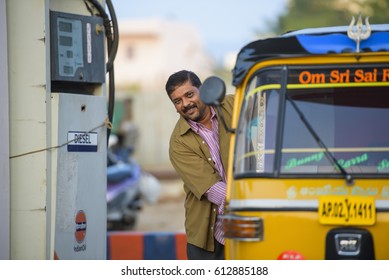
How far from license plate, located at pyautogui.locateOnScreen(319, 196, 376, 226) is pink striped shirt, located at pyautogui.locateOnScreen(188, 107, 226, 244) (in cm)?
111

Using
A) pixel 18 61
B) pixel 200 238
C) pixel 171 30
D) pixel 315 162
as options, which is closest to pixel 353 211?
pixel 315 162

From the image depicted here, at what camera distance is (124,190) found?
1511cm

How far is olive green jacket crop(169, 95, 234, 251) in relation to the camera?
6.48m

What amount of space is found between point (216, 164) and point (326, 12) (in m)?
20.4

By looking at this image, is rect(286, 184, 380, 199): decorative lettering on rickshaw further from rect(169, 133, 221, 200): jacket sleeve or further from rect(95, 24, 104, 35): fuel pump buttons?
rect(95, 24, 104, 35): fuel pump buttons

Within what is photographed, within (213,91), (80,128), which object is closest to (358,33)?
(213,91)

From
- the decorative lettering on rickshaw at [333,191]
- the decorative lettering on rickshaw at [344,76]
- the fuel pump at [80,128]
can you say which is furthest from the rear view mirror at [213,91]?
the fuel pump at [80,128]

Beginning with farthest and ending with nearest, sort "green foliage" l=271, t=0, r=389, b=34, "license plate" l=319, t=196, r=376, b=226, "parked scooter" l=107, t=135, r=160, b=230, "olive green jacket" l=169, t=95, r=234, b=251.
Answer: "green foliage" l=271, t=0, r=389, b=34
"parked scooter" l=107, t=135, r=160, b=230
"olive green jacket" l=169, t=95, r=234, b=251
"license plate" l=319, t=196, r=376, b=226

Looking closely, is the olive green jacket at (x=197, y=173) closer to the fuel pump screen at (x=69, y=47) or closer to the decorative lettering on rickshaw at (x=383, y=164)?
the fuel pump screen at (x=69, y=47)

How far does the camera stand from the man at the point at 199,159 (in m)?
6.50

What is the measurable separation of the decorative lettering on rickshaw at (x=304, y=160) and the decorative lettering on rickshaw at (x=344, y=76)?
47 centimetres

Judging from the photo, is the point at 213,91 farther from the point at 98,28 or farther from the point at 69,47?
the point at 98,28

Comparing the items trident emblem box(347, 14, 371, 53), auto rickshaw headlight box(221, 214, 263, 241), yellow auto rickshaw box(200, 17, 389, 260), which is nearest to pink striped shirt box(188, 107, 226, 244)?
yellow auto rickshaw box(200, 17, 389, 260)
